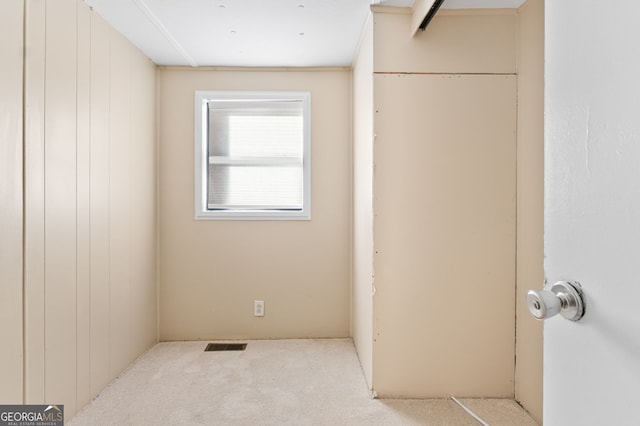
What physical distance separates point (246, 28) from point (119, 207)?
57.7 inches

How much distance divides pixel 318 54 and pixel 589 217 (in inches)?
102

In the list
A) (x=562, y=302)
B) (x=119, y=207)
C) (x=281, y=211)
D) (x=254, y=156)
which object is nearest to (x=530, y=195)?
(x=562, y=302)

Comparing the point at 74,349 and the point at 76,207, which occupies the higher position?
the point at 76,207

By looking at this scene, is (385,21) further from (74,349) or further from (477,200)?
(74,349)

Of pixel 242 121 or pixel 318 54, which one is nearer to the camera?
pixel 318 54

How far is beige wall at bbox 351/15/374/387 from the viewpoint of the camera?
7.35ft

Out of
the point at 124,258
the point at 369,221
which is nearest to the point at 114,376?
the point at 124,258

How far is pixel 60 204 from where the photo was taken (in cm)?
188

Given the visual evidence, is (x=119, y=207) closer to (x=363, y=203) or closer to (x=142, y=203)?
(x=142, y=203)

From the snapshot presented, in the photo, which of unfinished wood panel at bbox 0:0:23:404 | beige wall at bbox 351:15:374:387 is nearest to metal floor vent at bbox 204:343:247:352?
beige wall at bbox 351:15:374:387

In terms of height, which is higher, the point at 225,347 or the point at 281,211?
the point at 281,211

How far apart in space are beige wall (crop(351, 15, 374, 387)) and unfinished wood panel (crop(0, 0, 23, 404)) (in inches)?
68.3

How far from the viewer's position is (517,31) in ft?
7.04

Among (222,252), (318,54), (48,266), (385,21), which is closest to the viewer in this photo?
(48,266)
